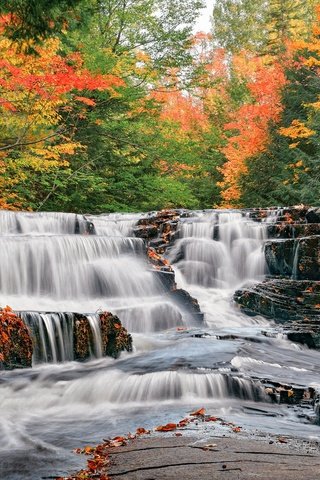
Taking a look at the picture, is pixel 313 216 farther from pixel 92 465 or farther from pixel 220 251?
pixel 92 465

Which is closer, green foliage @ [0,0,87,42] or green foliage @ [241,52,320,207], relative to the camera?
green foliage @ [0,0,87,42]

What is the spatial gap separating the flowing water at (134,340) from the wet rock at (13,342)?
194mm

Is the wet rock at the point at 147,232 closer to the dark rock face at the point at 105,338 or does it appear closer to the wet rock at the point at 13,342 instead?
the dark rock face at the point at 105,338

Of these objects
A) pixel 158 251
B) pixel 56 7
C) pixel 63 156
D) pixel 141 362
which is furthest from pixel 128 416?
pixel 63 156

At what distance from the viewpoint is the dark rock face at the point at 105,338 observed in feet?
27.5

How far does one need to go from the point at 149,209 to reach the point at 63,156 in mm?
5305

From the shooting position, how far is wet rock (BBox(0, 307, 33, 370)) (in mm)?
7500

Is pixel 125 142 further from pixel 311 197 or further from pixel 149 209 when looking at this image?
pixel 311 197

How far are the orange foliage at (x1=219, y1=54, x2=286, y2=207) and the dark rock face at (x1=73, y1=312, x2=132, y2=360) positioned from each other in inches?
648

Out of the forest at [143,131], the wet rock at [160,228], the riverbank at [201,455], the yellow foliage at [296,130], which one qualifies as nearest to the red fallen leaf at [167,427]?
the riverbank at [201,455]

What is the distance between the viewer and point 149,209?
77.1ft

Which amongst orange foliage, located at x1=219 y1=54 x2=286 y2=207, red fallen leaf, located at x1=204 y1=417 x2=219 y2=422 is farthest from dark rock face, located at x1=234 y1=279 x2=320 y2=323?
orange foliage, located at x1=219 y1=54 x2=286 y2=207

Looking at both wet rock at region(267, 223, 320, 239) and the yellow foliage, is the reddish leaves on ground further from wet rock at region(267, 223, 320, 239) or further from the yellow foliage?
the yellow foliage

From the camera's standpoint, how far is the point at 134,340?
9.87 meters
